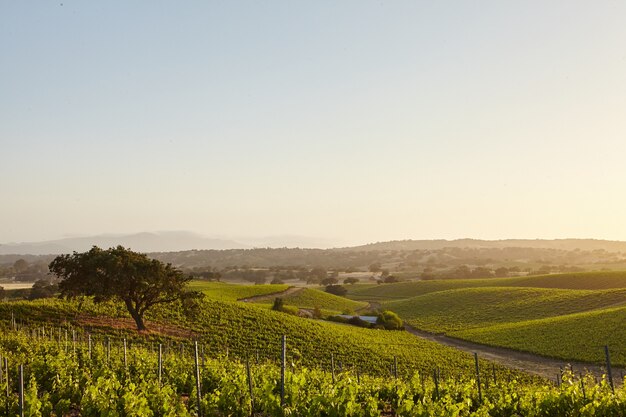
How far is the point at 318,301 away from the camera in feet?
334

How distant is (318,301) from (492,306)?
32.7 metres

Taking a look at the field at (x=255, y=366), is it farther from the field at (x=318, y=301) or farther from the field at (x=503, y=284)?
the field at (x=503, y=284)

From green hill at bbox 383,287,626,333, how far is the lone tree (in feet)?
143

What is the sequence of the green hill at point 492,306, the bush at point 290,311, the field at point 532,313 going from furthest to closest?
the green hill at point 492,306 < the bush at point 290,311 < the field at point 532,313

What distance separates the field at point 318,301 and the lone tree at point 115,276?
47605 mm

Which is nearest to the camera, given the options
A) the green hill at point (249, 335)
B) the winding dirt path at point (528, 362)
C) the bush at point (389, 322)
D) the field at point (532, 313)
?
the winding dirt path at point (528, 362)

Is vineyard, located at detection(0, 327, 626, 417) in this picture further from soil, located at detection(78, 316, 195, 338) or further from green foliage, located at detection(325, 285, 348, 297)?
green foliage, located at detection(325, 285, 348, 297)

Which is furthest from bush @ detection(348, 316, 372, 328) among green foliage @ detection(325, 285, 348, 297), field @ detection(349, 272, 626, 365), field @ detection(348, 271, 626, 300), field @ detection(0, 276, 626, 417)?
field @ detection(348, 271, 626, 300)

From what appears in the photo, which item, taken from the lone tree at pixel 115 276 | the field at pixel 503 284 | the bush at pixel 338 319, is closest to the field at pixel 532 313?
the field at pixel 503 284

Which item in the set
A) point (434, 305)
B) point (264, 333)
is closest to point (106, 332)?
point (264, 333)

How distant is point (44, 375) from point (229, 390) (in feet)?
30.9

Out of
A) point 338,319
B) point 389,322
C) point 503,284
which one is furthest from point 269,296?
point 503,284

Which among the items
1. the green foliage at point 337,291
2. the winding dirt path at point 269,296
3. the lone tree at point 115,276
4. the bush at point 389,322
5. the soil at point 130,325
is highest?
the lone tree at point 115,276

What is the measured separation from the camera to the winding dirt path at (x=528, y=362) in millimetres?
45419
